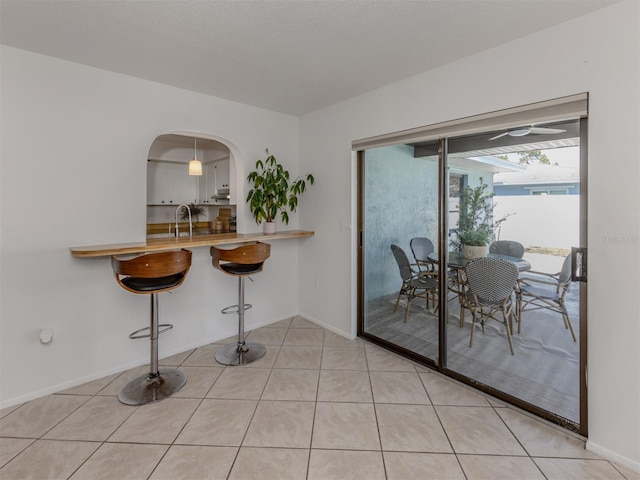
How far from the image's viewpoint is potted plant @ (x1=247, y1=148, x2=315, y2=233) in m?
3.46

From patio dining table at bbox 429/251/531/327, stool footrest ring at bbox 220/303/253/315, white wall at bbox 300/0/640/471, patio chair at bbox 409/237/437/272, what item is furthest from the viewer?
stool footrest ring at bbox 220/303/253/315

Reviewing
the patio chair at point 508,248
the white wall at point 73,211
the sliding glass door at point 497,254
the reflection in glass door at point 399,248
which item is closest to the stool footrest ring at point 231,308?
the white wall at point 73,211

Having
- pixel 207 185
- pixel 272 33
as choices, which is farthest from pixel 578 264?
pixel 207 185

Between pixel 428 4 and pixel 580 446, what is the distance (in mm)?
2762

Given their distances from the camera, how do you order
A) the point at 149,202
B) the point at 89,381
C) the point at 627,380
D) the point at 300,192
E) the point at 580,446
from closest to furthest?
the point at 627,380
the point at 580,446
the point at 89,381
the point at 300,192
the point at 149,202

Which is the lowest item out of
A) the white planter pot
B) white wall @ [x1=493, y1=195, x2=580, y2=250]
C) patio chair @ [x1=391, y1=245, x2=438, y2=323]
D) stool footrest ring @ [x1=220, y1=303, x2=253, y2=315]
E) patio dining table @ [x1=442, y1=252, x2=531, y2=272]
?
stool footrest ring @ [x1=220, y1=303, x2=253, y2=315]

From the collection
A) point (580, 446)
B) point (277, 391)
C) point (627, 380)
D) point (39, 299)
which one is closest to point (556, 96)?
point (627, 380)

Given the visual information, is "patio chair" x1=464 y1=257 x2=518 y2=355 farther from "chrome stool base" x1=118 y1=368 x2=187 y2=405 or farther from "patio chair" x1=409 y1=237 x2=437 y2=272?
"chrome stool base" x1=118 y1=368 x2=187 y2=405

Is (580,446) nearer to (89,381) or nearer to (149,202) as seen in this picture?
(89,381)

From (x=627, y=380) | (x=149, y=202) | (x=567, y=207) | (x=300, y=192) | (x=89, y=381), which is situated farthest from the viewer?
(x=149, y=202)

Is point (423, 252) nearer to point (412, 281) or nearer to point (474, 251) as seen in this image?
point (412, 281)

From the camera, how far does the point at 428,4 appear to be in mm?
1764

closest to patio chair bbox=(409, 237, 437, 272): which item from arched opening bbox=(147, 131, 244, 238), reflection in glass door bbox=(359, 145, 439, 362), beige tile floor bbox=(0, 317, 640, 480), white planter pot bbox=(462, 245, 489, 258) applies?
reflection in glass door bbox=(359, 145, 439, 362)

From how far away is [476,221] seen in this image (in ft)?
8.10
